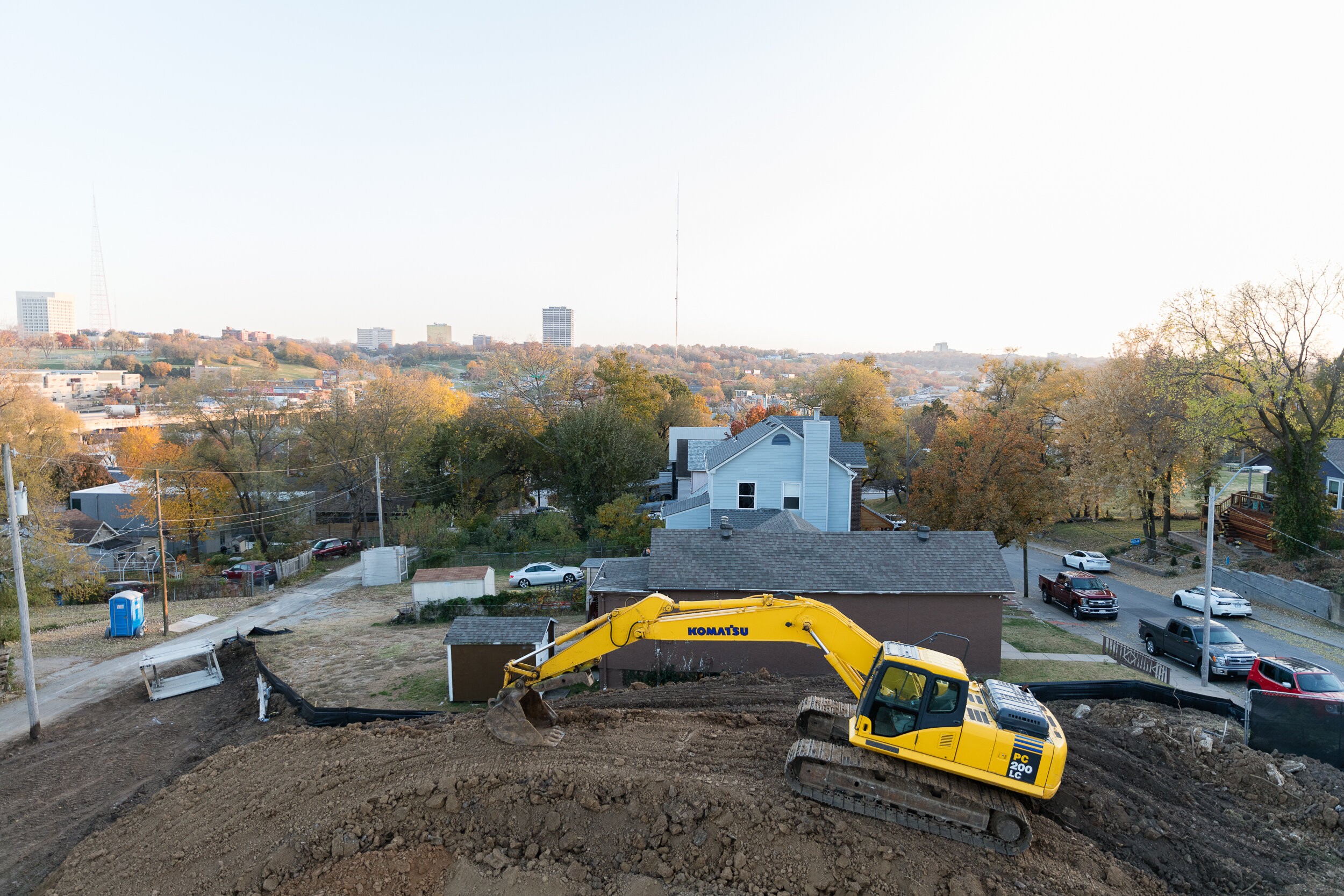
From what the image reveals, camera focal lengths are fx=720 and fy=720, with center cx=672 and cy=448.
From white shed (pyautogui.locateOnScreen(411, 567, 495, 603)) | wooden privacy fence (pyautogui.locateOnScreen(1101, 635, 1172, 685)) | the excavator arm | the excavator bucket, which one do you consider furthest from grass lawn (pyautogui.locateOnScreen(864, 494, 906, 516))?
the excavator bucket

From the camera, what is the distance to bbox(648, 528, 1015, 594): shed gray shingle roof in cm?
2028

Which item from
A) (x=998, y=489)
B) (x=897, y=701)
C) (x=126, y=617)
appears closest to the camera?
(x=897, y=701)

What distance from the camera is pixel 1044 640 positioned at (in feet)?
80.4

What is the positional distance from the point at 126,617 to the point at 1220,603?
4096 centimetres

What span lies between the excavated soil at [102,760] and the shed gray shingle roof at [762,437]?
805 inches

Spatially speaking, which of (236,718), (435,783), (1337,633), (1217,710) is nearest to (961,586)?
(1217,710)

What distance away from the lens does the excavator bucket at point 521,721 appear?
12.1m

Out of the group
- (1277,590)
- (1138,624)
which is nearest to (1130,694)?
(1138,624)

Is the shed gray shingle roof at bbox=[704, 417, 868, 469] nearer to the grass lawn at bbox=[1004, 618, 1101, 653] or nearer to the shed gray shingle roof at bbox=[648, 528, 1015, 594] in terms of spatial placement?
the grass lawn at bbox=[1004, 618, 1101, 653]

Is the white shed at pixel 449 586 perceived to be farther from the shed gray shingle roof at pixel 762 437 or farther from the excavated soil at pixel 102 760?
the shed gray shingle roof at pixel 762 437

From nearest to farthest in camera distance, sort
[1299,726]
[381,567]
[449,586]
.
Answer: [1299,726] < [449,586] < [381,567]

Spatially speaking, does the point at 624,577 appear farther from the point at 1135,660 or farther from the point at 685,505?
the point at 1135,660

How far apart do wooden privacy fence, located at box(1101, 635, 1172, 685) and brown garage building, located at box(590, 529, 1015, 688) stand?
4.82 metres

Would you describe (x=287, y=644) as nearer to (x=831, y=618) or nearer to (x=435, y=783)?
(x=435, y=783)
